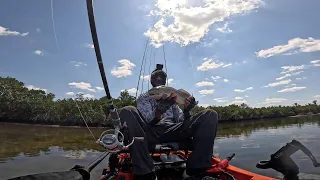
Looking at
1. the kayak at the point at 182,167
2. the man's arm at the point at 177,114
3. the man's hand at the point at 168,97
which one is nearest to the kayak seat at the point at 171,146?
the kayak at the point at 182,167

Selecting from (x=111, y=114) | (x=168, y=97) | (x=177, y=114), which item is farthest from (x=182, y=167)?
(x=111, y=114)

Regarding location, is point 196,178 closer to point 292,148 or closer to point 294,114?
point 292,148

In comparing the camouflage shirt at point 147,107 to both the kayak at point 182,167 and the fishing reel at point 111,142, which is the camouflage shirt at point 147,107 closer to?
the kayak at point 182,167

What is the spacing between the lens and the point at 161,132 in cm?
397

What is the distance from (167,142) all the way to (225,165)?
849 mm

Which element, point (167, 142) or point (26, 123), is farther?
point (26, 123)

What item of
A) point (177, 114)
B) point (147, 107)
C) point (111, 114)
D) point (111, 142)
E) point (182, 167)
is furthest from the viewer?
point (177, 114)

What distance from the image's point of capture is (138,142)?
3355 millimetres

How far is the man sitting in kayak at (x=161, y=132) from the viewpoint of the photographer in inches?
132

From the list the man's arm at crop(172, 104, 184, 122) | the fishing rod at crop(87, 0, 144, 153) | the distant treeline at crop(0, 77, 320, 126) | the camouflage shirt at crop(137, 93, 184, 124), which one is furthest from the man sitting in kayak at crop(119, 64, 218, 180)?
the distant treeline at crop(0, 77, 320, 126)

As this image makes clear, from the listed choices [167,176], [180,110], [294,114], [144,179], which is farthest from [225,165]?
[294,114]

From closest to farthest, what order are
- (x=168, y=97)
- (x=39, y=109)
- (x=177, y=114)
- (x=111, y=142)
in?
(x=111, y=142), (x=168, y=97), (x=177, y=114), (x=39, y=109)

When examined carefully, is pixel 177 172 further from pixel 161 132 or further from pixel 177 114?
pixel 177 114

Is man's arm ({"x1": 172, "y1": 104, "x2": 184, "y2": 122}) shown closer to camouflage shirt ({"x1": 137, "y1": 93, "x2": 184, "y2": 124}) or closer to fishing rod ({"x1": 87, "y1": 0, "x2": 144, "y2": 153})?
camouflage shirt ({"x1": 137, "y1": 93, "x2": 184, "y2": 124})
